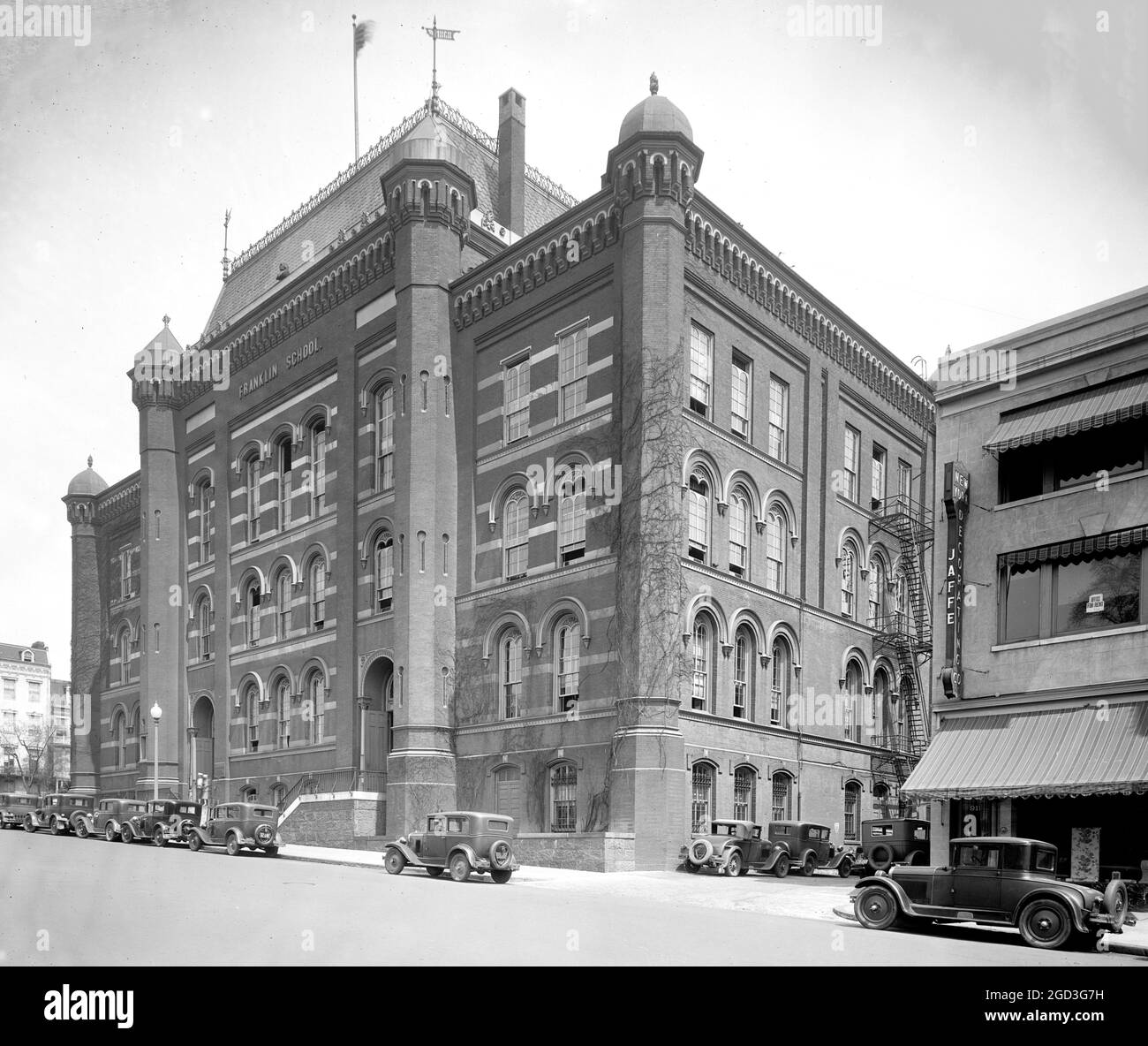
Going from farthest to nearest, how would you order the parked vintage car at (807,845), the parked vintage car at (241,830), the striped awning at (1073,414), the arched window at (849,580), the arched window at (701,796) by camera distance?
the arched window at (849,580) < the parked vintage car at (241,830) < the arched window at (701,796) < the parked vintage car at (807,845) < the striped awning at (1073,414)

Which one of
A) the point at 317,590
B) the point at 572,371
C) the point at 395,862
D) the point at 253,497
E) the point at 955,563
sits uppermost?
the point at 572,371

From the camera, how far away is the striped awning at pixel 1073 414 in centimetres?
2244

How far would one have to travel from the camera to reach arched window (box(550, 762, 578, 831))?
32500mm

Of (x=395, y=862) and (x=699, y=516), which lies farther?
(x=699, y=516)

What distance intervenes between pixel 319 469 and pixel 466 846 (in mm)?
21825

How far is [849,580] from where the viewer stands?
4172cm

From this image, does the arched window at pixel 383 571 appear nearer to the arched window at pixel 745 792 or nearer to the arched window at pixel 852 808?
the arched window at pixel 745 792

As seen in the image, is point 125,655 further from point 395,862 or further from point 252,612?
point 395,862

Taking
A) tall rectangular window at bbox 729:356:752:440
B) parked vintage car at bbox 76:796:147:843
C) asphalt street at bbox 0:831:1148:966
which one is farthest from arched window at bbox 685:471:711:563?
parked vintage car at bbox 76:796:147:843

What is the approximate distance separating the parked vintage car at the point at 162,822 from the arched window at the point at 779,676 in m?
18.3

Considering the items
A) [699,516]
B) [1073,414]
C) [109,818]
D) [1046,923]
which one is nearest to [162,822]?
[109,818]

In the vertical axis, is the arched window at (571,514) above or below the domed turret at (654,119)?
below

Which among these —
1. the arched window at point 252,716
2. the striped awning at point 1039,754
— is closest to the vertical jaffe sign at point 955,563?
the striped awning at point 1039,754
